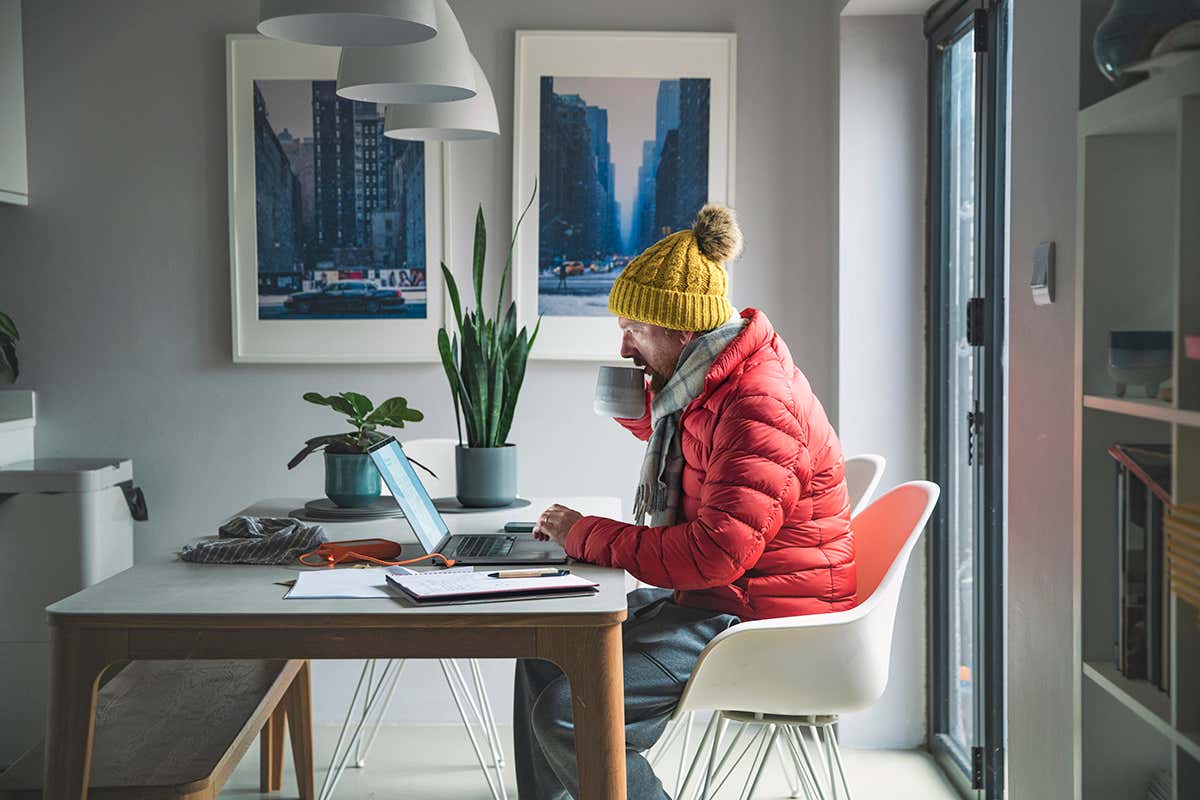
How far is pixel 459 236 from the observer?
360 centimetres

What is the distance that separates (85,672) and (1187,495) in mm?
1507

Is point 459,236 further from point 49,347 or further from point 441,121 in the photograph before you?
point 49,347

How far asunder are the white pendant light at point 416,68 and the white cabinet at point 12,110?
5.53 ft

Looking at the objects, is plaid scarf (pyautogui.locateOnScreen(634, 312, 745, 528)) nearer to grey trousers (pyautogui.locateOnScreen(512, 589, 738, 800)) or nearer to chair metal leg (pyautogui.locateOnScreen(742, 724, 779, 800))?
grey trousers (pyautogui.locateOnScreen(512, 589, 738, 800))

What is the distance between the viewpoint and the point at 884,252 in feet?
11.2

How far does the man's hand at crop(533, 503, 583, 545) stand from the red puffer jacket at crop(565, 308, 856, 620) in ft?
0.14

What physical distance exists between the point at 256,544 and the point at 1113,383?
1.49 meters

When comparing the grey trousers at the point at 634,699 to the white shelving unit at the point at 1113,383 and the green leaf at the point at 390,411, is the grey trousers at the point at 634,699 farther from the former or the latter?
the white shelving unit at the point at 1113,383

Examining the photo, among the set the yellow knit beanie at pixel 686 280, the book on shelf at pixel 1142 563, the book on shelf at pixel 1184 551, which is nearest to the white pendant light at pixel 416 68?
the yellow knit beanie at pixel 686 280

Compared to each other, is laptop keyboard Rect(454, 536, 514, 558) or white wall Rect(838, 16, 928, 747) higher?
white wall Rect(838, 16, 928, 747)

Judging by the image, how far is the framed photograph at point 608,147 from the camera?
3537 mm

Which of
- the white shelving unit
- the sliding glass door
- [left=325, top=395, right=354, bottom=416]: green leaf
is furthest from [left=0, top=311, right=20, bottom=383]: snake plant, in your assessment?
the white shelving unit

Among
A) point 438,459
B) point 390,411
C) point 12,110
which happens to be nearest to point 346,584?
point 390,411

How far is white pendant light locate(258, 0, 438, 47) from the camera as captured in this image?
68.6 inches
